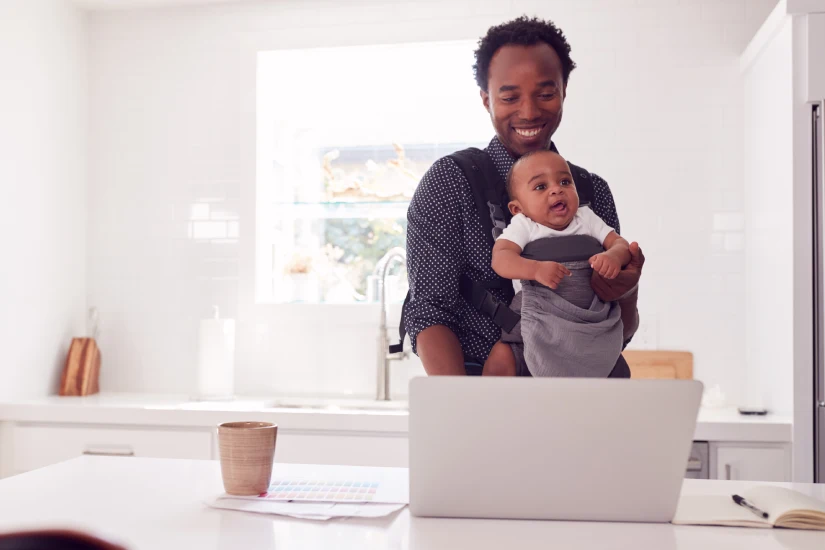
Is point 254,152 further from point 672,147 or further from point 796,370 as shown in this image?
point 796,370

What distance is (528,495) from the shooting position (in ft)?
3.19

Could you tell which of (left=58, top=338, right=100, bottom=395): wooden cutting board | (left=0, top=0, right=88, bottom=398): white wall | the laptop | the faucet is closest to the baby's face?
the laptop

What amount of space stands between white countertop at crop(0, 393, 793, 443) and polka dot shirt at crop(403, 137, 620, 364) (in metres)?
1.20

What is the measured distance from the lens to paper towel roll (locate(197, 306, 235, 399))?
125 inches

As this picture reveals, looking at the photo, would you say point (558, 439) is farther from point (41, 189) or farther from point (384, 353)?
point (41, 189)

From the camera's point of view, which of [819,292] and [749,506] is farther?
[819,292]

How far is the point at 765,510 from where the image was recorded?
1.02 meters

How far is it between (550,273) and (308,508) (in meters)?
0.52

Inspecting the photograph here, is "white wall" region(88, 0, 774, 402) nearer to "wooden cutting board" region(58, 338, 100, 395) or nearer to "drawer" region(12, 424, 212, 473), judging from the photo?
"wooden cutting board" region(58, 338, 100, 395)

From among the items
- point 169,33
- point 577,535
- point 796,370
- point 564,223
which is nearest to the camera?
point 577,535

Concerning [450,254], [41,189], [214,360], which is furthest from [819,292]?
[41,189]

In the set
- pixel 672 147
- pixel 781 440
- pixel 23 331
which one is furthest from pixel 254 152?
pixel 781 440

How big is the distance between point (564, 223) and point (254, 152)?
90.2 inches

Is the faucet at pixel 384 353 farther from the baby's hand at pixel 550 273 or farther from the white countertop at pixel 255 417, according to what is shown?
the baby's hand at pixel 550 273
